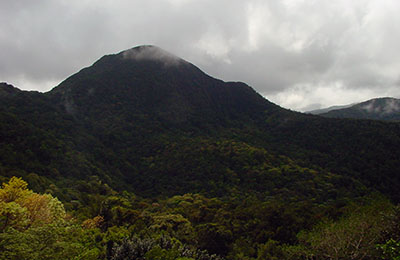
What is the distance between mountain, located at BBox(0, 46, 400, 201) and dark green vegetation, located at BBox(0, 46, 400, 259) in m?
0.56

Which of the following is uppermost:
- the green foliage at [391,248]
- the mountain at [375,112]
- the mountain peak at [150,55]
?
the mountain peak at [150,55]

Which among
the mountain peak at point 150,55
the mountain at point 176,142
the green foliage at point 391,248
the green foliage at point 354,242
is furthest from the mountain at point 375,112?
the green foliage at point 391,248

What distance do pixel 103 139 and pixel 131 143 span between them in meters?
12.8

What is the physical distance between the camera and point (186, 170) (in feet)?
331

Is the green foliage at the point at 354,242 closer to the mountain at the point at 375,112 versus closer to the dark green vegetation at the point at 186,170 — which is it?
the dark green vegetation at the point at 186,170

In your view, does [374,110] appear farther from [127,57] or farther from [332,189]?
[127,57]

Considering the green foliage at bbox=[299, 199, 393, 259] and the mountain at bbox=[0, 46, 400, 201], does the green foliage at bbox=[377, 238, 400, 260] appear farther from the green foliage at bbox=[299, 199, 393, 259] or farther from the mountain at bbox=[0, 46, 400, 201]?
the mountain at bbox=[0, 46, 400, 201]

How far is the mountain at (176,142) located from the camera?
80.8m

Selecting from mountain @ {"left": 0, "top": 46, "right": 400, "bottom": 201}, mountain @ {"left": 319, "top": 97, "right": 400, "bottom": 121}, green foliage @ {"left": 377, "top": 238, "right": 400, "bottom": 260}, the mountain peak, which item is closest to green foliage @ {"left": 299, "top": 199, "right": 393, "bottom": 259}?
green foliage @ {"left": 377, "top": 238, "right": 400, "bottom": 260}

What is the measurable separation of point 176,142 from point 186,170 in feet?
81.2

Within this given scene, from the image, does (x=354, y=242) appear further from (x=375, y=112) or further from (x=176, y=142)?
(x=375, y=112)

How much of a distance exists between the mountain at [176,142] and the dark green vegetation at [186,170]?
56cm

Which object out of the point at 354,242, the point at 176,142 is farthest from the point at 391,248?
the point at 176,142

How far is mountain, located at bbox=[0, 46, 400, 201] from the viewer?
8081cm
